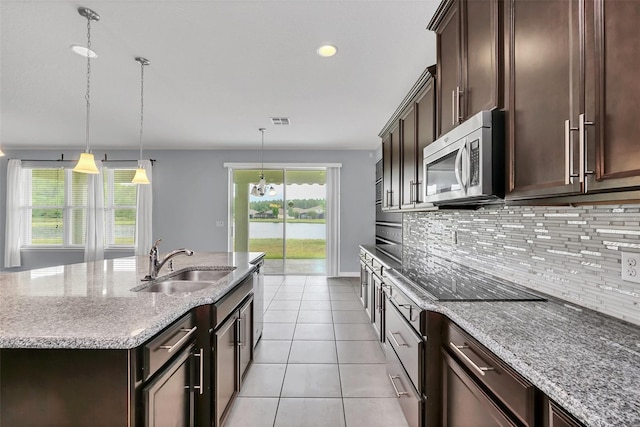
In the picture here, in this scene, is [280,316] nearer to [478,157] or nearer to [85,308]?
Answer: [85,308]

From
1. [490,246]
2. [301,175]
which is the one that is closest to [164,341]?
[490,246]

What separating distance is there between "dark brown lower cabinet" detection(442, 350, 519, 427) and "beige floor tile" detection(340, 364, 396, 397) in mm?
880

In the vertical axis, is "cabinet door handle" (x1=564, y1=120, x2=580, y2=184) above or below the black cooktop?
above

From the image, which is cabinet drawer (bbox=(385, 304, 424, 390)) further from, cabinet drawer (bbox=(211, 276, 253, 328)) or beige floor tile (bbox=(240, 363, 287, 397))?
cabinet drawer (bbox=(211, 276, 253, 328))

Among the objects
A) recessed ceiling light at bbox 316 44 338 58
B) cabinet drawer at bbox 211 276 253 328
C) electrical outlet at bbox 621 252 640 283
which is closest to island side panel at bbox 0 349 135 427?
cabinet drawer at bbox 211 276 253 328

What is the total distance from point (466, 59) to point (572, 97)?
80 centimetres

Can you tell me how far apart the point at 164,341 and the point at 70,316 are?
14.4 inches

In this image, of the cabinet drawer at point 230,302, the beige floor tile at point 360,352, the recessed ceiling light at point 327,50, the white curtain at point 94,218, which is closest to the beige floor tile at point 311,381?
the beige floor tile at point 360,352

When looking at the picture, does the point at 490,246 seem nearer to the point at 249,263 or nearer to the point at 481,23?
the point at 481,23

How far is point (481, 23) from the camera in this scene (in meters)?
1.47

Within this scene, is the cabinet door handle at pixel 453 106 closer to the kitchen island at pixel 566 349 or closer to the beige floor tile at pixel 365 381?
the kitchen island at pixel 566 349

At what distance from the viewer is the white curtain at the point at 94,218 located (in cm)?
613

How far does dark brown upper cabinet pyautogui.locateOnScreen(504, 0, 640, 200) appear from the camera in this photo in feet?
2.61

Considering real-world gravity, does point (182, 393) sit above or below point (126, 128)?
below
